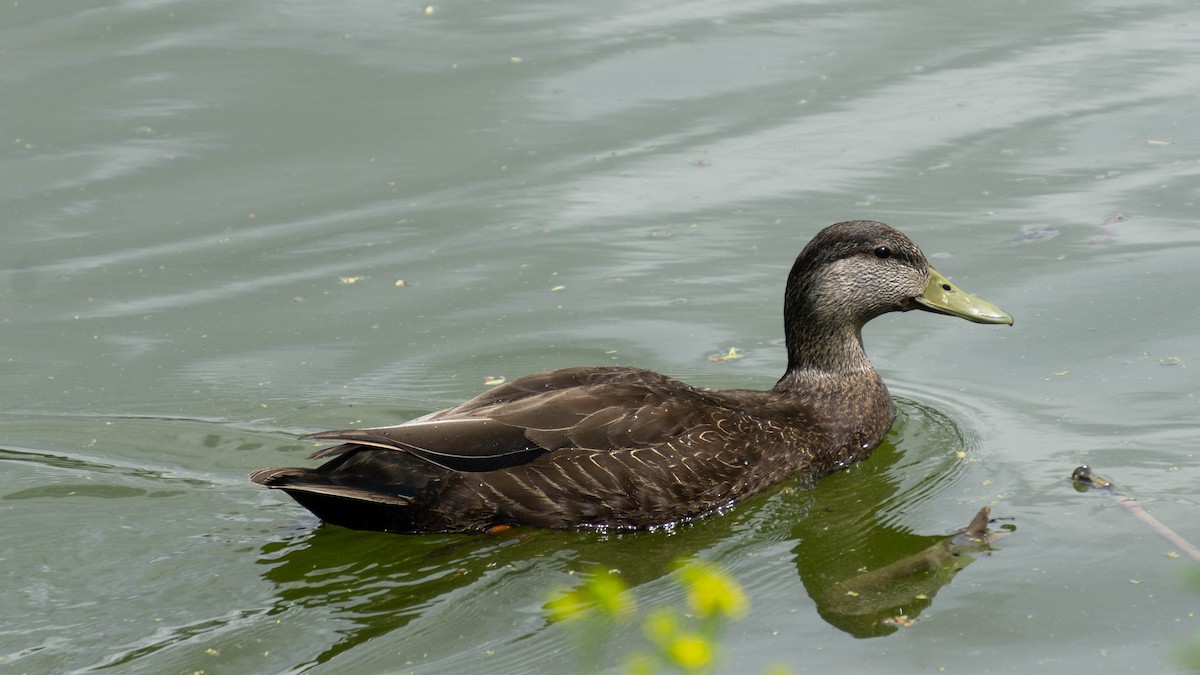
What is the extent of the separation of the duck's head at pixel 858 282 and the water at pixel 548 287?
0.51 metres

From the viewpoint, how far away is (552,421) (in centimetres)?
757

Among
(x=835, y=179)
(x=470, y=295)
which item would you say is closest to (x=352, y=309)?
(x=470, y=295)

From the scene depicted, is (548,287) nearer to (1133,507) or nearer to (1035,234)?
(1035,234)

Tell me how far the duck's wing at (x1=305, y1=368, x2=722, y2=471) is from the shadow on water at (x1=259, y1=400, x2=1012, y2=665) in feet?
1.28

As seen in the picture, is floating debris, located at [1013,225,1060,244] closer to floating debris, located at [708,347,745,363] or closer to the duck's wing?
floating debris, located at [708,347,745,363]

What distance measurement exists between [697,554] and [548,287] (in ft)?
10.2

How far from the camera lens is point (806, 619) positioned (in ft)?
20.7

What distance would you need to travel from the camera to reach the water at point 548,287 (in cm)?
647

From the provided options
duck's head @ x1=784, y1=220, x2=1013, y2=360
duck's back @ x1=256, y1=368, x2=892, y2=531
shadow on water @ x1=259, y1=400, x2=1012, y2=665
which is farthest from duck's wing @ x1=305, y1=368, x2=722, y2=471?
duck's head @ x1=784, y1=220, x2=1013, y2=360

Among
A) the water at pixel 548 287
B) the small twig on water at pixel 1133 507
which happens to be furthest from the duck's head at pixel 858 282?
the small twig on water at pixel 1133 507

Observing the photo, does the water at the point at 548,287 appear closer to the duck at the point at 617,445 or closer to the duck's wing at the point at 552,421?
the duck at the point at 617,445

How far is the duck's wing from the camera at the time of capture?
7312mm

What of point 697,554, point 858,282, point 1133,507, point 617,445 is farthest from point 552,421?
point 1133,507

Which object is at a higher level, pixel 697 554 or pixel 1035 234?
pixel 1035 234
